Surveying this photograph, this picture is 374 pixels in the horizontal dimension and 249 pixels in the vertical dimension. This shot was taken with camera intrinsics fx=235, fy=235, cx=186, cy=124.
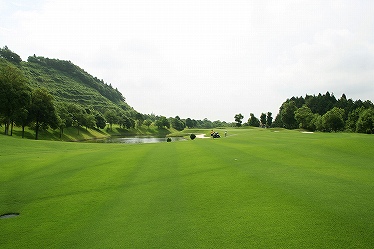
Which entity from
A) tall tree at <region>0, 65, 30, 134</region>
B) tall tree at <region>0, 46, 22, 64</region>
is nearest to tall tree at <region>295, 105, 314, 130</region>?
tall tree at <region>0, 65, 30, 134</region>

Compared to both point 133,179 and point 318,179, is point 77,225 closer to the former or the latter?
point 133,179

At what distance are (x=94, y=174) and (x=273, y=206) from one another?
12082mm

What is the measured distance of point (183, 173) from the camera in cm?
1576

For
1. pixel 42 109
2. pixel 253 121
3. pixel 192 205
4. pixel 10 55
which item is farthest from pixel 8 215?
pixel 10 55

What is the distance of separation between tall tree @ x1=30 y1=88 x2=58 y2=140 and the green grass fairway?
47.8 metres

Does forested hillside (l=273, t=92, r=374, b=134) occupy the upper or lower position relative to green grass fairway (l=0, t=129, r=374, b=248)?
upper

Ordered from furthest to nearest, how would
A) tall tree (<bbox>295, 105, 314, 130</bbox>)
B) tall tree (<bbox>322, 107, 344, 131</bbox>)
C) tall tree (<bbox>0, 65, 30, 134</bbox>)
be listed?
tall tree (<bbox>295, 105, 314, 130</bbox>), tall tree (<bbox>322, 107, 344, 131</bbox>), tall tree (<bbox>0, 65, 30, 134</bbox>)

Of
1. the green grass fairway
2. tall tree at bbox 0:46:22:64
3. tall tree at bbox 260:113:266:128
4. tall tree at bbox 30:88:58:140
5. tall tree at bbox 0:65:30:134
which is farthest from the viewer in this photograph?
tall tree at bbox 0:46:22:64

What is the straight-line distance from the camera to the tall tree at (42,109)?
59656 millimetres

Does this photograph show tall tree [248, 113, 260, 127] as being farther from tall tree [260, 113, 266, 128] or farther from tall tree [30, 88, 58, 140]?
tall tree [30, 88, 58, 140]

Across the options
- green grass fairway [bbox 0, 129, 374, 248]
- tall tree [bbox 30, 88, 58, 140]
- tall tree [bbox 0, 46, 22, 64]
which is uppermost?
tall tree [bbox 0, 46, 22, 64]

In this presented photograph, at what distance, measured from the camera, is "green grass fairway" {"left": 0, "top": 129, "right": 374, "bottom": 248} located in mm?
7363

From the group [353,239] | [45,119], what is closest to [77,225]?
[353,239]

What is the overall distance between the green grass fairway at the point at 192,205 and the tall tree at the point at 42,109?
157 feet
